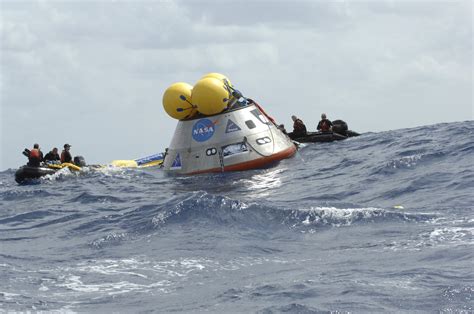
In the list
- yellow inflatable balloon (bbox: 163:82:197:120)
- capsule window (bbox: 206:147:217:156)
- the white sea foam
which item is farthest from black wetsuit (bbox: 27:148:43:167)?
the white sea foam

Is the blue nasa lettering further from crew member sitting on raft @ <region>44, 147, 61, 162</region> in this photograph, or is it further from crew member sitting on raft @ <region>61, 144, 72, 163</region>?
crew member sitting on raft @ <region>44, 147, 61, 162</region>

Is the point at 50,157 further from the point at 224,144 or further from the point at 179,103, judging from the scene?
the point at 224,144

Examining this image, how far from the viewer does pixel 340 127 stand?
36.2 meters

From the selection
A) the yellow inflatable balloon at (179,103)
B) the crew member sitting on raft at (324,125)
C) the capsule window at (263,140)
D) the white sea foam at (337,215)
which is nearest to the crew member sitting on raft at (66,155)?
the yellow inflatable balloon at (179,103)

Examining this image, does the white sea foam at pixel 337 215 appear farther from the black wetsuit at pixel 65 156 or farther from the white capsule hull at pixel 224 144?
the black wetsuit at pixel 65 156

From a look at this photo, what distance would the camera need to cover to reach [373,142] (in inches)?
1337

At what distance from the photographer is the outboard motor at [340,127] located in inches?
1426

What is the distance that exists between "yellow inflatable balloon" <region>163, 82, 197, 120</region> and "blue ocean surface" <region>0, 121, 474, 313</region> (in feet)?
9.24

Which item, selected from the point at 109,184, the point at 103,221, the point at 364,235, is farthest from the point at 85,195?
the point at 364,235

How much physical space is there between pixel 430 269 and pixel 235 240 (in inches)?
190

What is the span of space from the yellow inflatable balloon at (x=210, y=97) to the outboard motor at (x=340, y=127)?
31.7 ft

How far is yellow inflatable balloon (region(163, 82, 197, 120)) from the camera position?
28219mm

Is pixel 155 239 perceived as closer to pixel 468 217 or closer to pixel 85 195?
pixel 468 217

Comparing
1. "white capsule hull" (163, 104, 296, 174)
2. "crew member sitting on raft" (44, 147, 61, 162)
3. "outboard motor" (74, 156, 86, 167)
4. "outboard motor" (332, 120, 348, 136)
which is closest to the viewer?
"white capsule hull" (163, 104, 296, 174)
